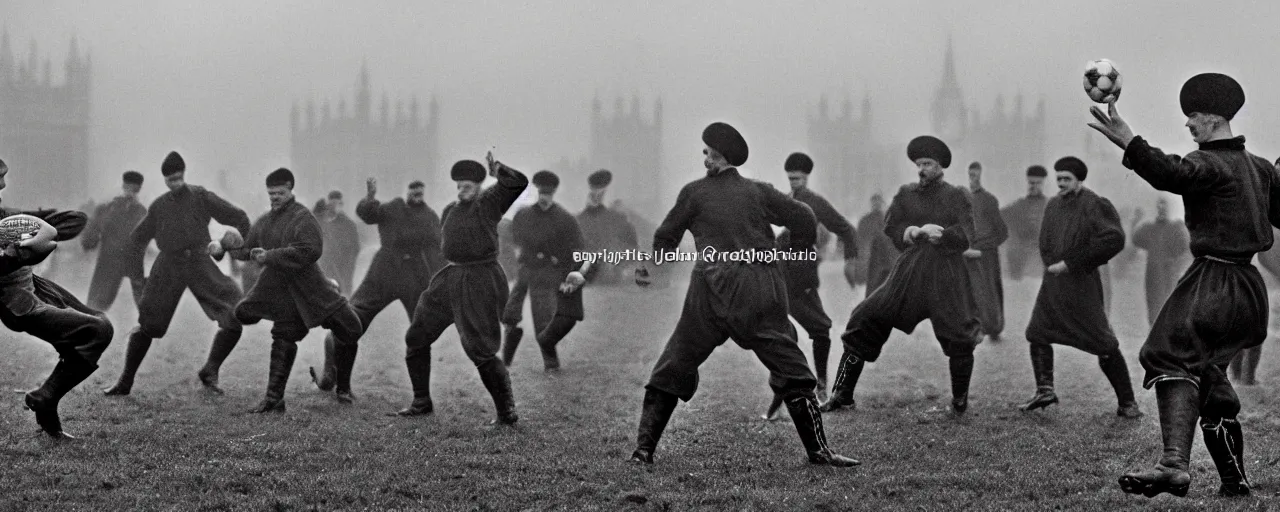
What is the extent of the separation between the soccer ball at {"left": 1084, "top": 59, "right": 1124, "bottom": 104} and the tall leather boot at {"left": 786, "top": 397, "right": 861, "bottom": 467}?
2344 mm

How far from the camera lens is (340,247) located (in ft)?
63.7

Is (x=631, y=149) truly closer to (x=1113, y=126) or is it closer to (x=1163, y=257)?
(x=1163, y=257)

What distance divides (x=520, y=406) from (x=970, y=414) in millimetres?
3525

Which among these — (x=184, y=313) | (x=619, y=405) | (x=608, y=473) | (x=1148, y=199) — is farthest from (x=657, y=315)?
(x=1148, y=199)

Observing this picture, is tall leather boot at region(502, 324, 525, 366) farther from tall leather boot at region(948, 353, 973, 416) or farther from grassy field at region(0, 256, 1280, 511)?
tall leather boot at region(948, 353, 973, 416)

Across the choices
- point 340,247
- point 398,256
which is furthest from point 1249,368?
point 340,247

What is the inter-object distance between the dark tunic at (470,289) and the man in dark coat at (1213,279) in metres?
4.46

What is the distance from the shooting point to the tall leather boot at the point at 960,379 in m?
8.69

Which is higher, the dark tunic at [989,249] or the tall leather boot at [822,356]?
the dark tunic at [989,249]

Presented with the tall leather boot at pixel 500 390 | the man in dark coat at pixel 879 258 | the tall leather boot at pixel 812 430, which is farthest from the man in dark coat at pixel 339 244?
the tall leather boot at pixel 812 430

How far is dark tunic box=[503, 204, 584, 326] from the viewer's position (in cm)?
1207

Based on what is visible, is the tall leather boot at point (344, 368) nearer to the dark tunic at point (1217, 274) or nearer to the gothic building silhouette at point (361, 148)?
the dark tunic at point (1217, 274)

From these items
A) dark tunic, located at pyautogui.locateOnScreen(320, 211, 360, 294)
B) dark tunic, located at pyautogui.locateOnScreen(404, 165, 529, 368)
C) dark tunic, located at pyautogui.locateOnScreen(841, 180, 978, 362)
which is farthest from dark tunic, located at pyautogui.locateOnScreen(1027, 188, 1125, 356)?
dark tunic, located at pyautogui.locateOnScreen(320, 211, 360, 294)

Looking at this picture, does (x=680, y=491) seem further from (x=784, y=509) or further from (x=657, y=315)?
(x=657, y=315)
